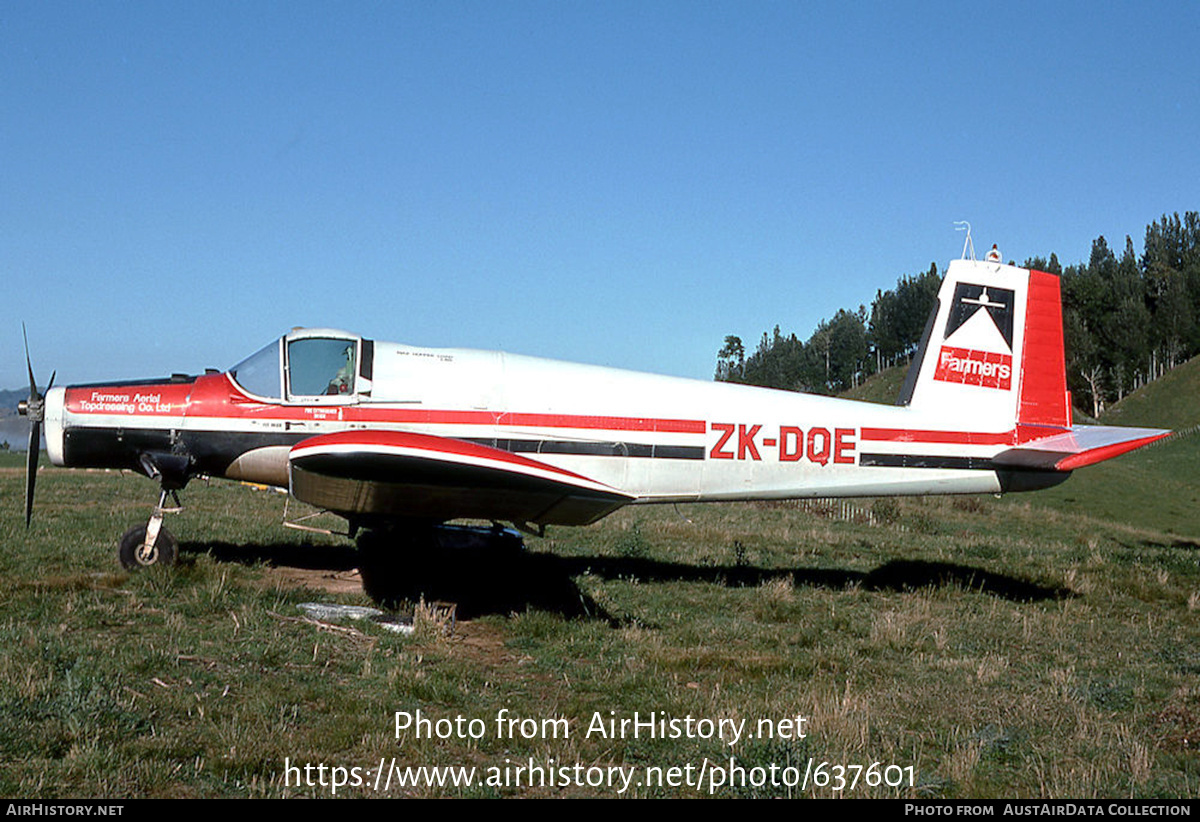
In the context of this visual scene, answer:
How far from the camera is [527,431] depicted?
8961 mm

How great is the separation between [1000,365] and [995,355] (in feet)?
0.43

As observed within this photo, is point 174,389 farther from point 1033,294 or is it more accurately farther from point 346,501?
point 1033,294

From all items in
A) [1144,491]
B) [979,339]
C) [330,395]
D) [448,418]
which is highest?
[979,339]

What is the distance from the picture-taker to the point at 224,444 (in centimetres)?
895

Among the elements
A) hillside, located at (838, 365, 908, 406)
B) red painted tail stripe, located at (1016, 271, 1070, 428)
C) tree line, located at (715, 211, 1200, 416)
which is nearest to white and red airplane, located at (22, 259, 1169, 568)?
red painted tail stripe, located at (1016, 271, 1070, 428)

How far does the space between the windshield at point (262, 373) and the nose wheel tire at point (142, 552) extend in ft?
5.85

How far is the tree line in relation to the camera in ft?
278

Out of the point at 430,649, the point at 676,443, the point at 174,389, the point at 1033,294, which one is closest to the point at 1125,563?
the point at 1033,294

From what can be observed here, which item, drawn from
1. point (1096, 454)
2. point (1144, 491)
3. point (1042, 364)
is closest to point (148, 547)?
point (1096, 454)

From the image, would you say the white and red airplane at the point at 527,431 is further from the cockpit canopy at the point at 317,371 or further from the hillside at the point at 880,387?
the hillside at the point at 880,387

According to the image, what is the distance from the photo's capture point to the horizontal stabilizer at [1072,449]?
9.42 metres

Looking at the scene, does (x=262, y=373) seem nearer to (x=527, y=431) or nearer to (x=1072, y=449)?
(x=527, y=431)

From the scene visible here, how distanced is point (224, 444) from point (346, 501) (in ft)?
6.03

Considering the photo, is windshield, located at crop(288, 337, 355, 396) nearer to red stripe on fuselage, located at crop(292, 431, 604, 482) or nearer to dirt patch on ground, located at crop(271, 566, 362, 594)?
red stripe on fuselage, located at crop(292, 431, 604, 482)
